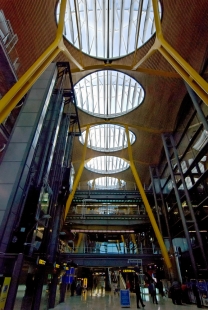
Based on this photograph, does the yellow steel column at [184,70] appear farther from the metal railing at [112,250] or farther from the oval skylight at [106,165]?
the oval skylight at [106,165]

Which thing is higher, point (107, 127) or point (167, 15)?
point (107, 127)

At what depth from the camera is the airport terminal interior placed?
9.12 m

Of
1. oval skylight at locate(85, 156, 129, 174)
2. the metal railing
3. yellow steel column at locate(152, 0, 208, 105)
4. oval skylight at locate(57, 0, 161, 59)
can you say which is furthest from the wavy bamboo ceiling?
the metal railing

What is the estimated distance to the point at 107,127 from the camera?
111 ft

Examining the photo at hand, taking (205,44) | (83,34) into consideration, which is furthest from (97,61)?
(205,44)

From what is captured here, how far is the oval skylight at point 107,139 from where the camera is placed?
34406 mm

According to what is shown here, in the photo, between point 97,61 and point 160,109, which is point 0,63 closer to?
point 97,61

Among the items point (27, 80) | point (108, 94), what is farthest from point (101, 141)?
point (27, 80)

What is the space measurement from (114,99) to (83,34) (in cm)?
1024

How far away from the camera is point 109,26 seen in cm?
1992

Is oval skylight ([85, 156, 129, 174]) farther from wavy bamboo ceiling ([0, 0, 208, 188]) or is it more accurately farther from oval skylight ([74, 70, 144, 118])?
oval skylight ([74, 70, 144, 118])

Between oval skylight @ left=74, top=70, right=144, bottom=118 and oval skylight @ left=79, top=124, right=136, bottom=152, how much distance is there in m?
4.93

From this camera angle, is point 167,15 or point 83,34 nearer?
point 167,15

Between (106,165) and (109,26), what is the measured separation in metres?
28.1
